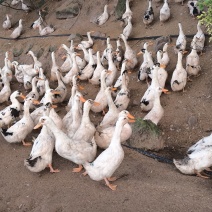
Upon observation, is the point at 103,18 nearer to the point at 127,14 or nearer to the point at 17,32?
the point at 127,14

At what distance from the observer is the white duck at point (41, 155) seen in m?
6.53

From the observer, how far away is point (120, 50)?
442 inches

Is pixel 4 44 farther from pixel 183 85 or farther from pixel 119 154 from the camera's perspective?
pixel 119 154

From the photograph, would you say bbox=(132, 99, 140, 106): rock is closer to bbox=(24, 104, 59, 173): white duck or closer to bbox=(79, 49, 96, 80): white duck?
bbox=(79, 49, 96, 80): white duck

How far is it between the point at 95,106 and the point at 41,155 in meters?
2.74

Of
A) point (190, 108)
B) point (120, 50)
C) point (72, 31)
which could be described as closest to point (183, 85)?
point (190, 108)

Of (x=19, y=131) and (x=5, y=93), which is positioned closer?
(x=19, y=131)

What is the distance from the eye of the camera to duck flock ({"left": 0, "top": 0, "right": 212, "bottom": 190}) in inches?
241

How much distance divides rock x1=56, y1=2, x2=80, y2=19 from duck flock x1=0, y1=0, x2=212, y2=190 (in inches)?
72.1

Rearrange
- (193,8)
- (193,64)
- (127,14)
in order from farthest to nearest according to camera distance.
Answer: (127,14) < (193,8) < (193,64)

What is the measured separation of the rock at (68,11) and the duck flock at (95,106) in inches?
72.1

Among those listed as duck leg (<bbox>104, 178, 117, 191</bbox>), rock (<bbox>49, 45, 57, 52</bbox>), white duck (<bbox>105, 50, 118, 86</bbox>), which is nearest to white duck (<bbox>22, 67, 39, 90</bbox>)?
rock (<bbox>49, 45, 57, 52</bbox>)

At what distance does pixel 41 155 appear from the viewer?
21.6 feet

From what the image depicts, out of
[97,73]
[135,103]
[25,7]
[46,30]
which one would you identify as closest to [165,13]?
[97,73]
